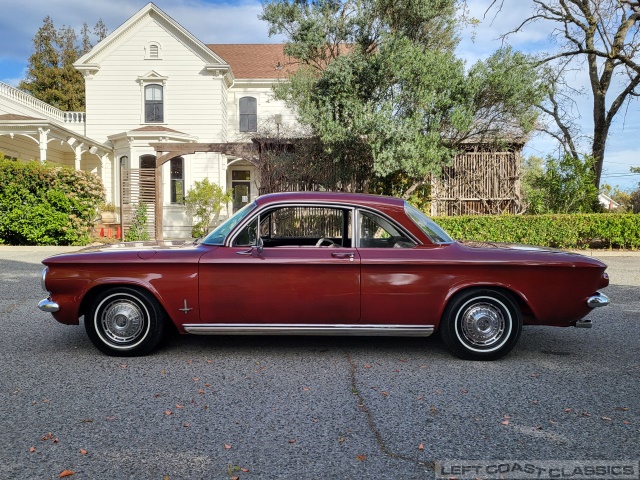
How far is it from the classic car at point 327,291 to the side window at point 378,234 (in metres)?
0.05

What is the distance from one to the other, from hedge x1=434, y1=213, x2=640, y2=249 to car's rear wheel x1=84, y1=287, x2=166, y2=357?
11.4 m

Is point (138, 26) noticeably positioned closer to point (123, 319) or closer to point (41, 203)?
point (41, 203)

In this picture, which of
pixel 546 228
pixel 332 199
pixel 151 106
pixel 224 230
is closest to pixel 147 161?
pixel 151 106

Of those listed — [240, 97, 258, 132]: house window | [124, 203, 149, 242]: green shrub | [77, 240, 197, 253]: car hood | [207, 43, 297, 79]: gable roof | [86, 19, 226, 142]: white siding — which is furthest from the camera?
[207, 43, 297, 79]: gable roof

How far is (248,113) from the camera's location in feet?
82.6

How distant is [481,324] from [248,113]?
73.7 feet

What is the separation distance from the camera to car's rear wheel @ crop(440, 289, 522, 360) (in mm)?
4531

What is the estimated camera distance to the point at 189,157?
72.4ft

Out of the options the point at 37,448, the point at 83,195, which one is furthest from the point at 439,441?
the point at 83,195

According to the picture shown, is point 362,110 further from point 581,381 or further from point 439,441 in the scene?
point 439,441

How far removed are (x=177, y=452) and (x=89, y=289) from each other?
2.29 metres

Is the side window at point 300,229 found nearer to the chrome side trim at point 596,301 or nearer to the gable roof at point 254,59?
the chrome side trim at point 596,301

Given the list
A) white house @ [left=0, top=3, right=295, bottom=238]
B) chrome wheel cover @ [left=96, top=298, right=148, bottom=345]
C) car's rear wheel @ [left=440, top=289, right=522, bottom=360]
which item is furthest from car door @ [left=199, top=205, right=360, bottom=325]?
white house @ [left=0, top=3, right=295, bottom=238]

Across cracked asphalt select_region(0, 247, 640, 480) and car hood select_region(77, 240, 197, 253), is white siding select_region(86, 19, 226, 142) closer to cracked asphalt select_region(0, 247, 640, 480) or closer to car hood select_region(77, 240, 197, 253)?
car hood select_region(77, 240, 197, 253)
